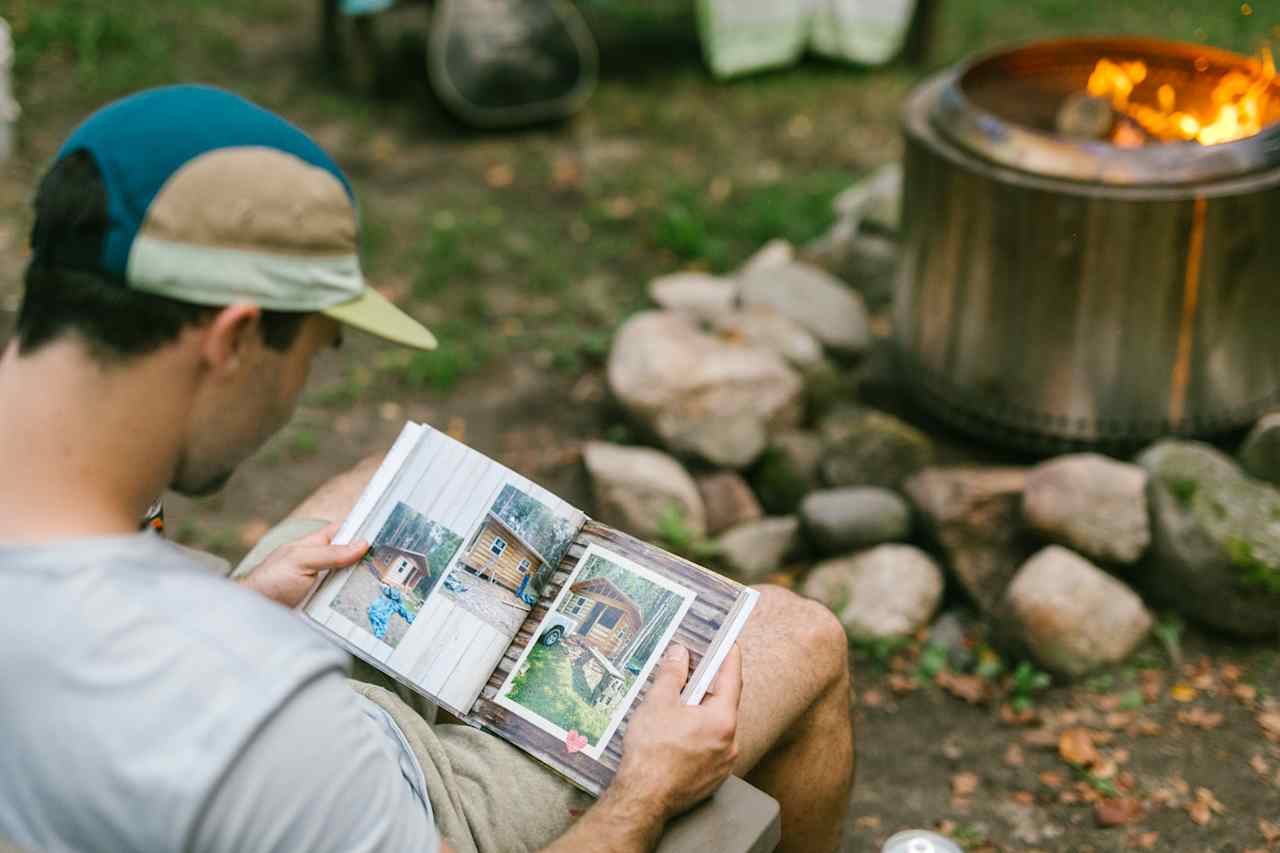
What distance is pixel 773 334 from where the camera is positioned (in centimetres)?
443

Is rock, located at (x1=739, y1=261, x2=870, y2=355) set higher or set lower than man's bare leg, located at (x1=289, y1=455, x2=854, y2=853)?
lower

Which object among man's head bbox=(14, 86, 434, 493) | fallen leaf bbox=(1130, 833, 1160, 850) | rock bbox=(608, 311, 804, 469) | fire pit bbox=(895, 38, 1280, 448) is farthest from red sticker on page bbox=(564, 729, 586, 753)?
fire pit bbox=(895, 38, 1280, 448)

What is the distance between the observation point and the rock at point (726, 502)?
4.01 meters

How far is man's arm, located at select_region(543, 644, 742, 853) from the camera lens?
1.76 meters

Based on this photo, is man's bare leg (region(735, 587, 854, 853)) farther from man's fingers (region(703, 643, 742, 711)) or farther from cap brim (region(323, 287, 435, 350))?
cap brim (region(323, 287, 435, 350))

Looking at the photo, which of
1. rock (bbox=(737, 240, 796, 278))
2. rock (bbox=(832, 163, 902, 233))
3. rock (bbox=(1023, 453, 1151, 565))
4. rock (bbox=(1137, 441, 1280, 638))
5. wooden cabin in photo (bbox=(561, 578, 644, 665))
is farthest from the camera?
rock (bbox=(832, 163, 902, 233))

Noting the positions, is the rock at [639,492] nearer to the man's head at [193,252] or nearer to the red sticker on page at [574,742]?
the red sticker on page at [574,742]

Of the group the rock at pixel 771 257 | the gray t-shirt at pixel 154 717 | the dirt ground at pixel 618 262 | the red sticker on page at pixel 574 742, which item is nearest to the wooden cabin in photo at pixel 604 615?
the red sticker on page at pixel 574 742

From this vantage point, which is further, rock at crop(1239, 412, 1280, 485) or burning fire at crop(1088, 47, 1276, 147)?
burning fire at crop(1088, 47, 1276, 147)

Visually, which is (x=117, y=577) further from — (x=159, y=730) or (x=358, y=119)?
(x=358, y=119)

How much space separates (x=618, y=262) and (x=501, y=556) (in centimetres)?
369

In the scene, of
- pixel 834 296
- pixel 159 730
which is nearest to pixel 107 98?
pixel 834 296

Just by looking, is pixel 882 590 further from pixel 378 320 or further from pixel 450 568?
pixel 378 320

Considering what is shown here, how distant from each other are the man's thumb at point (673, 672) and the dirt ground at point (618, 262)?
1334 millimetres
